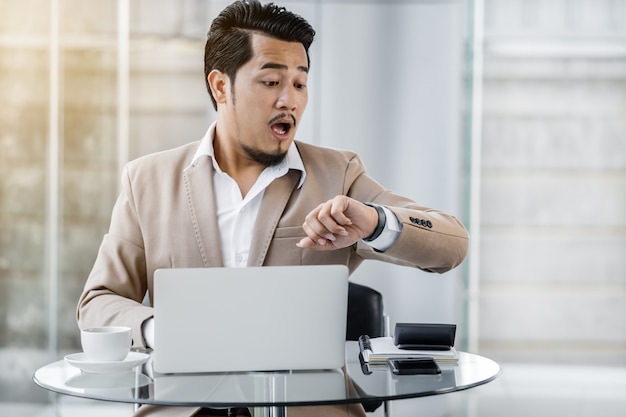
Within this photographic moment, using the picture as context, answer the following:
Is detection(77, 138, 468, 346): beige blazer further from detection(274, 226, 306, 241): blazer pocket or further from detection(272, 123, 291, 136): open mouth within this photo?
detection(272, 123, 291, 136): open mouth

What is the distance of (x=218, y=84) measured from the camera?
2.35 metres

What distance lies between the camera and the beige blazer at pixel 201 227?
2.06m

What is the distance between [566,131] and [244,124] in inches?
83.9

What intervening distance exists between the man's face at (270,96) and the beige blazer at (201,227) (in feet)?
0.35

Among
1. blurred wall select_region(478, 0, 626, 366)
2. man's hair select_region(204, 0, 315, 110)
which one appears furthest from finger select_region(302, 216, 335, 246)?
blurred wall select_region(478, 0, 626, 366)

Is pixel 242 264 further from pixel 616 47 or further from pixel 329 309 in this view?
pixel 616 47

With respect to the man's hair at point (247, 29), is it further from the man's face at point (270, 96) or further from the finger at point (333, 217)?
the finger at point (333, 217)

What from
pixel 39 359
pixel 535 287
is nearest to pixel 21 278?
pixel 39 359

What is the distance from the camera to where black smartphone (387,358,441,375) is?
152cm

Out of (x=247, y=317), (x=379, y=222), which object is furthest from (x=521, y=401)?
(x=247, y=317)

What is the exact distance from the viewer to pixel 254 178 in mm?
2271

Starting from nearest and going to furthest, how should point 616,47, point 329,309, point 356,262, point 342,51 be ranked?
1. point 329,309
2. point 356,262
3. point 342,51
4. point 616,47

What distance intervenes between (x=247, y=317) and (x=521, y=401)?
2.61 meters

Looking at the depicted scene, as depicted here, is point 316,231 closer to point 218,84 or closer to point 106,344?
point 106,344
